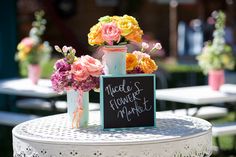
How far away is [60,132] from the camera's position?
3.91m

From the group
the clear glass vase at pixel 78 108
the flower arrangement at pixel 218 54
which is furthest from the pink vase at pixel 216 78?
the clear glass vase at pixel 78 108

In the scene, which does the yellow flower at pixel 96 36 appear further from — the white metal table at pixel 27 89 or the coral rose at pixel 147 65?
the white metal table at pixel 27 89

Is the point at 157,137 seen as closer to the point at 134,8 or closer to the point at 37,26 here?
the point at 37,26

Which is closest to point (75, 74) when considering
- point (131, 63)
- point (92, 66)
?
point (92, 66)

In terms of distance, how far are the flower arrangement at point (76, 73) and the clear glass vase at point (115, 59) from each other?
62 millimetres

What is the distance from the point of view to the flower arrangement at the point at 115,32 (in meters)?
3.88

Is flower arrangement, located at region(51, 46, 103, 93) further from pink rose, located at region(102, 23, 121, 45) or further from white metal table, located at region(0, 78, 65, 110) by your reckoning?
white metal table, located at region(0, 78, 65, 110)

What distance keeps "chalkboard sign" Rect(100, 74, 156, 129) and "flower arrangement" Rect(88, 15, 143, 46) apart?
22 centimetres

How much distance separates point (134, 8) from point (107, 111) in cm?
1537

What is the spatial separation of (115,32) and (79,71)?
31 cm

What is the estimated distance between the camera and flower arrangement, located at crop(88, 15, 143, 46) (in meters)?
3.88

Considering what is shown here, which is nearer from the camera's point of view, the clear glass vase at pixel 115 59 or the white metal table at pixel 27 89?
the clear glass vase at pixel 115 59

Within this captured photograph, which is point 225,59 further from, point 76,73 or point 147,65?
point 76,73

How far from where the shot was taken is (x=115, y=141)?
3.58 m
